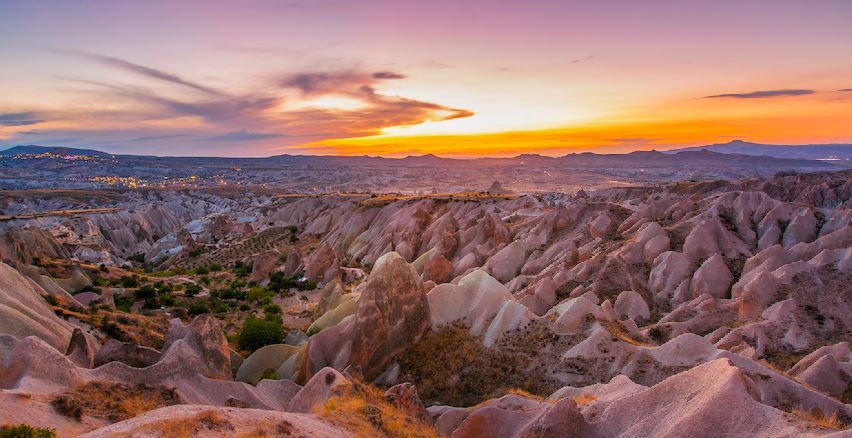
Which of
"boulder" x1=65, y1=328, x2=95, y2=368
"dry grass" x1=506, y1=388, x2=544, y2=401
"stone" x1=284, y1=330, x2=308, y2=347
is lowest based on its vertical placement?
"stone" x1=284, y1=330, x2=308, y2=347

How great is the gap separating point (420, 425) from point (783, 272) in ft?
80.4

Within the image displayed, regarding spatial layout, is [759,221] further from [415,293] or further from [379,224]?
[379,224]

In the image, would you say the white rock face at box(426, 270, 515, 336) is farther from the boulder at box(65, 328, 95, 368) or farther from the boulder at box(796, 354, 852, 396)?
the boulder at box(65, 328, 95, 368)

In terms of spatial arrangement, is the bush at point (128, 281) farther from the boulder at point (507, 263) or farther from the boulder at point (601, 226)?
the boulder at point (601, 226)

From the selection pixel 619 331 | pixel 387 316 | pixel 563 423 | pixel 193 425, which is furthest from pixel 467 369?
pixel 193 425

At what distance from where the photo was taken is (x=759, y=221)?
33.1 metres

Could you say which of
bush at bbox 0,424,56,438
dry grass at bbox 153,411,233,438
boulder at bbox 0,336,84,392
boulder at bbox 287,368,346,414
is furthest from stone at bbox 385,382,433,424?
boulder at bbox 0,336,84,392

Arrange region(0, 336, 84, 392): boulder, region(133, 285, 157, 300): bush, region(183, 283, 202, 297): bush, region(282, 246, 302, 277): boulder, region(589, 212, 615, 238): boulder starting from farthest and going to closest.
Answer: region(282, 246, 302, 277): boulder, region(183, 283, 202, 297): bush, region(589, 212, 615, 238): boulder, region(133, 285, 157, 300): bush, region(0, 336, 84, 392): boulder

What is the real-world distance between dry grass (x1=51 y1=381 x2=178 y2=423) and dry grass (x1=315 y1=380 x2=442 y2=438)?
5478 mm

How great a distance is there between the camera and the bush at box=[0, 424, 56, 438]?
8.13m

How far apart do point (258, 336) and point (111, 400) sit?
14.4 metres

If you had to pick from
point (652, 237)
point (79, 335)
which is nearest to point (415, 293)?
point (79, 335)

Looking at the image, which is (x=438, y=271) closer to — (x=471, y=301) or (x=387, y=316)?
(x=471, y=301)

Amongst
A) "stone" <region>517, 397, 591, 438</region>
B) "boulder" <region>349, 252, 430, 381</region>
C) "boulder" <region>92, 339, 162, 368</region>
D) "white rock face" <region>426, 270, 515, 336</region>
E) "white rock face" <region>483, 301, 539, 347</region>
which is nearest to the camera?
"stone" <region>517, 397, 591, 438</region>
